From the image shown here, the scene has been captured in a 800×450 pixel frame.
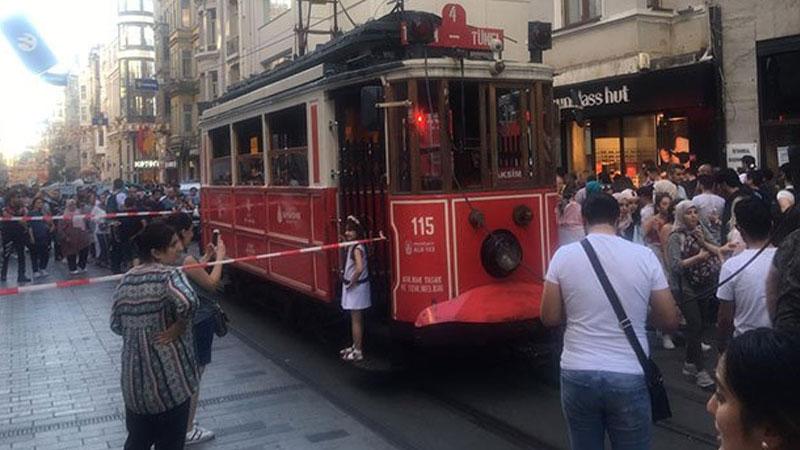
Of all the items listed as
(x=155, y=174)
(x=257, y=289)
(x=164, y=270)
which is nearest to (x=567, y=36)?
(x=257, y=289)

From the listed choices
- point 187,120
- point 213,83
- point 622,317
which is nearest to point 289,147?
point 622,317

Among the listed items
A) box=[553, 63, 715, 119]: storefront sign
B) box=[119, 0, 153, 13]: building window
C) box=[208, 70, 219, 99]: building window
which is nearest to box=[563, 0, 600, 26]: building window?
box=[553, 63, 715, 119]: storefront sign

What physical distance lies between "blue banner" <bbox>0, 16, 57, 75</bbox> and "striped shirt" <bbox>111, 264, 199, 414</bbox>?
1028 centimetres

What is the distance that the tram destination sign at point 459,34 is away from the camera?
7.57 m

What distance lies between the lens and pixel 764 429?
5.38 feet

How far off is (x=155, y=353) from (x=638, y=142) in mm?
14587

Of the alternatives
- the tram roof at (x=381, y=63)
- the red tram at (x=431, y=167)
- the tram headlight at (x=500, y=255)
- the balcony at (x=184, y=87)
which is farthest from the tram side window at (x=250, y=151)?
the balcony at (x=184, y=87)

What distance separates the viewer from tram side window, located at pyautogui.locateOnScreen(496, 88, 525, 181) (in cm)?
755

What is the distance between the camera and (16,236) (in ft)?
51.9

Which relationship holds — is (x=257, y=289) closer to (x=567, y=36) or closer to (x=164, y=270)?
(x=164, y=270)

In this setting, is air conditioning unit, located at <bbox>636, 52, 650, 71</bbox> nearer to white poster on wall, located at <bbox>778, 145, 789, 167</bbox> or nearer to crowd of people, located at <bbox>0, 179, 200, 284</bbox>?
white poster on wall, located at <bbox>778, 145, 789, 167</bbox>

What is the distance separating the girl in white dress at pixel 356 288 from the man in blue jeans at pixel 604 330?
12.5 ft

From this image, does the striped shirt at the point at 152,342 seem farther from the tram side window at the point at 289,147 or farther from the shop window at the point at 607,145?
the shop window at the point at 607,145

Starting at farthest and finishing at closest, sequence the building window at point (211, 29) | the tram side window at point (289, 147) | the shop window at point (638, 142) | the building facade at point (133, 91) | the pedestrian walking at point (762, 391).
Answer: the building facade at point (133, 91) → the building window at point (211, 29) → the shop window at point (638, 142) → the tram side window at point (289, 147) → the pedestrian walking at point (762, 391)
